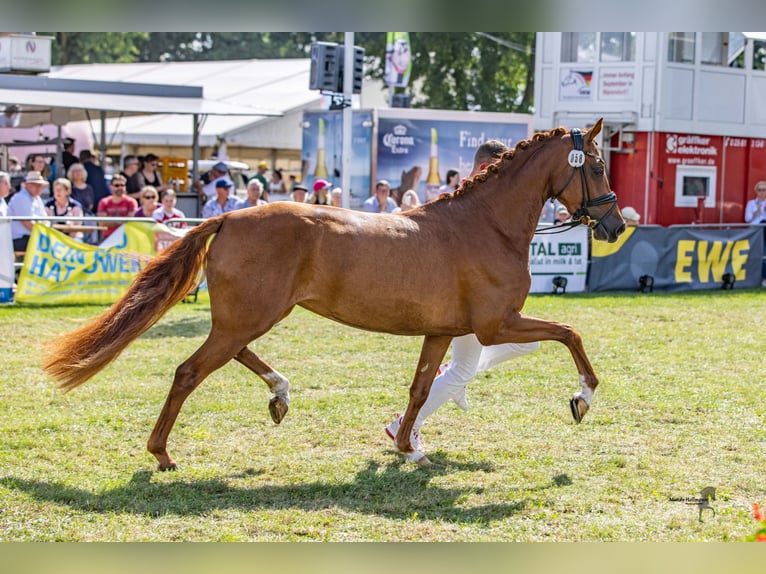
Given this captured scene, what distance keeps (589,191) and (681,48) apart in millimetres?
16549

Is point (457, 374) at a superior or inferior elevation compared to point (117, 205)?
inferior

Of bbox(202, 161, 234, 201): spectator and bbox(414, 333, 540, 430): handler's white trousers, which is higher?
bbox(202, 161, 234, 201): spectator

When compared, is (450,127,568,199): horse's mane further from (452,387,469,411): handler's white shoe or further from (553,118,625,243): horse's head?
(452,387,469,411): handler's white shoe

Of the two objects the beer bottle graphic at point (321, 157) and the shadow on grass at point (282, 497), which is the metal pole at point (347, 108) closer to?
the beer bottle graphic at point (321, 157)

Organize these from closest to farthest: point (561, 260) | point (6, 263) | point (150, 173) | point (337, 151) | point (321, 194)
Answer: point (6, 263)
point (321, 194)
point (561, 260)
point (150, 173)
point (337, 151)

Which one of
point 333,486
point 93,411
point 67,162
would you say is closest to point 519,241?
point 333,486

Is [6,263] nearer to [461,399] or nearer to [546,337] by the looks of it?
[461,399]

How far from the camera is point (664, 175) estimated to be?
21.1 m

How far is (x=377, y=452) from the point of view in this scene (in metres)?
6.50

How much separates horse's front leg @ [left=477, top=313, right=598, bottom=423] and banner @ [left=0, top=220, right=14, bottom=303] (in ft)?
30.8

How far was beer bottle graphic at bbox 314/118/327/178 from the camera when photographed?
1883 centimetres

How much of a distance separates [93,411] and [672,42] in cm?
1709

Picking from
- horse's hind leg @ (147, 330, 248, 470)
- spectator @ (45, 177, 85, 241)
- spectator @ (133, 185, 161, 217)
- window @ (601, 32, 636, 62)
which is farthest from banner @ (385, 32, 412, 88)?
horse's hind leg @ (147, 330, 248, 470)

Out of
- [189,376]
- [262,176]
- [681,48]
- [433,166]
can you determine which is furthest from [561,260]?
[189,376]
